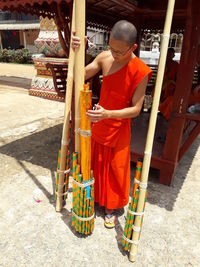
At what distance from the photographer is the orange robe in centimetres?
187

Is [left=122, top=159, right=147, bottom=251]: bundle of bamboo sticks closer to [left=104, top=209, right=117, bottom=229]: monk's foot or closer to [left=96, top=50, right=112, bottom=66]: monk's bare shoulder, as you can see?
[left=104, top=209, right=117, bottom=229]: monk's foot

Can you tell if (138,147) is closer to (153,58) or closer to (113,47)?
(113,47)

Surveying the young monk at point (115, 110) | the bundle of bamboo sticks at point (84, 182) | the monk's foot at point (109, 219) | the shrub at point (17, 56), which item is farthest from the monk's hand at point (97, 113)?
the shrub at point (17, 56)

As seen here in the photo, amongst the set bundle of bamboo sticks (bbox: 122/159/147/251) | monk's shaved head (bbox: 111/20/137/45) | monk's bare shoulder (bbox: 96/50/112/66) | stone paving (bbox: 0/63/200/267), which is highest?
monk's shaved head (bbox: 111/20/137/45)

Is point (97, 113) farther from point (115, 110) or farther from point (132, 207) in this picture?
point (132, 207)

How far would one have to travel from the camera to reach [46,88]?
27.7 feet

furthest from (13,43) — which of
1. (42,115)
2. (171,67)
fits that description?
(171,67)

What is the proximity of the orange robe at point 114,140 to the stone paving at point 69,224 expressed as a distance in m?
0.39

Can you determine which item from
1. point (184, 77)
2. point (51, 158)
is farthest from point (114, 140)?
point (51, 158)

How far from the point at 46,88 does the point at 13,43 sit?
67.8 feet

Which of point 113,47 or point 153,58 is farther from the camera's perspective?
point 153,58

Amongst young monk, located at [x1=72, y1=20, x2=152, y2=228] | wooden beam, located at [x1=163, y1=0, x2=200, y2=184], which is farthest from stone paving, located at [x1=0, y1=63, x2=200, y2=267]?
wooden beam, located at [x1=163, y1=0, x2=200, y2=184]

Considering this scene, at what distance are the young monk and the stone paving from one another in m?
0.39

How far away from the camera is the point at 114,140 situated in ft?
6.97
